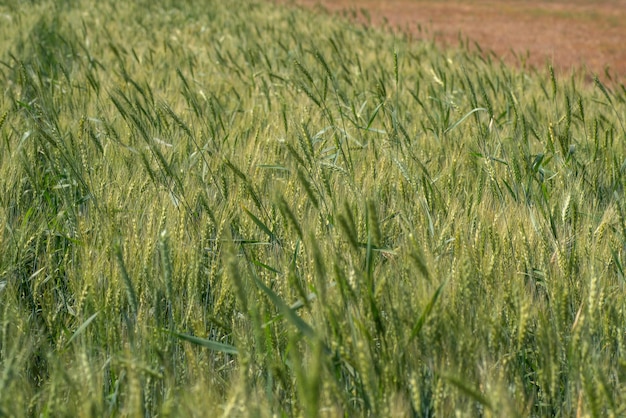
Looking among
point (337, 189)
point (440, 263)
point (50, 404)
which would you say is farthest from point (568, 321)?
point (50, 404)

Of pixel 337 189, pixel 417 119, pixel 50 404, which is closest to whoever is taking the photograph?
pixel 50 404

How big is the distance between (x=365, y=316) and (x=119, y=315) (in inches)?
14.4

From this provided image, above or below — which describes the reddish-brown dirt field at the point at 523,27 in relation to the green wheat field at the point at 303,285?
below

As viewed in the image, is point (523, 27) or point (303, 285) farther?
point (523, 27)

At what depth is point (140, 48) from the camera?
380cm

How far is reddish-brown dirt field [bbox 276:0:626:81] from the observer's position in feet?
21.2

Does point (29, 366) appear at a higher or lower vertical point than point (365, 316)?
lower

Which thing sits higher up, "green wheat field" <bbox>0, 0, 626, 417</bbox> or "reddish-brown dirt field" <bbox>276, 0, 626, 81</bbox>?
"green wheat field" <bbox>0, 0, 626, 417</bbox>

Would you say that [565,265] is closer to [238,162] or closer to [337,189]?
[337,189]

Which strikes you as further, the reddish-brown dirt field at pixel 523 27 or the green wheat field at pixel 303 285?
the reddish-brown dirt field at pixel 523 27

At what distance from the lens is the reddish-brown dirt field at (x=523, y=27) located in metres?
6.46

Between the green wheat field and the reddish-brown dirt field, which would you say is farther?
the reddish-brown dirt field

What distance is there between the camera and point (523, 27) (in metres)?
9.30

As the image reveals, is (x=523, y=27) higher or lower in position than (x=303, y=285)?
lower
